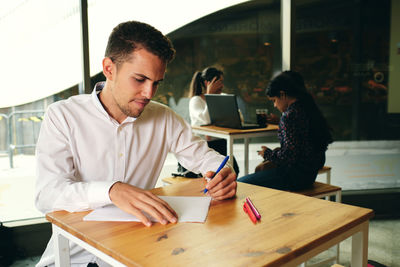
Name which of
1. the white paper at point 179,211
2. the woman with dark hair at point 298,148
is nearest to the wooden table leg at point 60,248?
the white paper at point 179,211

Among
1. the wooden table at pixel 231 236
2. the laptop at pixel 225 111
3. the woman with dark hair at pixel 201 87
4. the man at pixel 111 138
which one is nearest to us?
the wooden table at pixel 231 236

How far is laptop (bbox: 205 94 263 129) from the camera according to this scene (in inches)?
124

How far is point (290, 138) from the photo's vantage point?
256cm

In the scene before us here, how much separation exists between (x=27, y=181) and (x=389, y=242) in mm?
2948

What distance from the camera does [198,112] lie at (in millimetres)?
3791

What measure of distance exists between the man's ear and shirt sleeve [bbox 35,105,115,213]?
24 centimetres

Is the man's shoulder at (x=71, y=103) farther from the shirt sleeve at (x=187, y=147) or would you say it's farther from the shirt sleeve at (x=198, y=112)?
the shirt sleeve at (x=198, y=112)

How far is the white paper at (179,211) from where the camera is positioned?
3.64 ft

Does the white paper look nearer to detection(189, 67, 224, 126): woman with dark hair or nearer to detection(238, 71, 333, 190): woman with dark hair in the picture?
detection(238, 71, 333, 190): woman with dark hair

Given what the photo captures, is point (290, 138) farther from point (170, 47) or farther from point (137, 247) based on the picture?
point (137, 247)

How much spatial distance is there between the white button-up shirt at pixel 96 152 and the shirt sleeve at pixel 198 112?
6.28 ft

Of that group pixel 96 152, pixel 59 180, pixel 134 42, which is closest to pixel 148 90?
pixel 134 42

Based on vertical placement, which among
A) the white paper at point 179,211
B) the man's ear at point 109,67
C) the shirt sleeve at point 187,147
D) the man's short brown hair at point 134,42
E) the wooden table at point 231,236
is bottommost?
the wooden table at point 231,236

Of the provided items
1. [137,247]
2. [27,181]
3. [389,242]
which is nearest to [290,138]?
[389,242]
